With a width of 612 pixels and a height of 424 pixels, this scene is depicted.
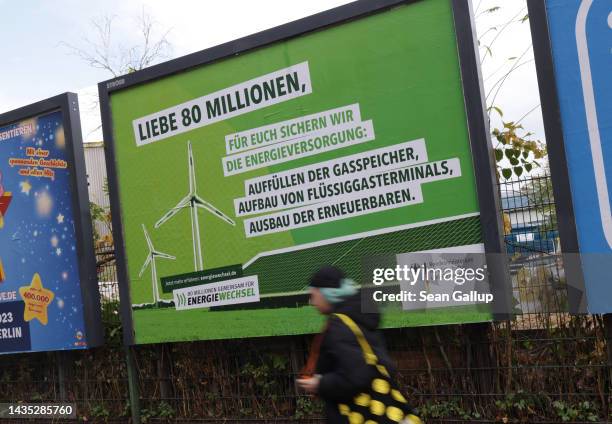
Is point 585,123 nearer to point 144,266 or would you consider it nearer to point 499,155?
point 499,155

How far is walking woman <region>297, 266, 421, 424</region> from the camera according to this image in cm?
464

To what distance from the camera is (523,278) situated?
7777mm

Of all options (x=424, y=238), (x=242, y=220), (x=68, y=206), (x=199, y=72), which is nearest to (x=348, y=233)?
(x=424, y=238)

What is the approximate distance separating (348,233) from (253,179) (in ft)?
4.56

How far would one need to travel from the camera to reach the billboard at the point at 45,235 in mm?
10812

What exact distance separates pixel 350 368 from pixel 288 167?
14.9ft

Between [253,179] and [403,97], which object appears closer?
[403,97]

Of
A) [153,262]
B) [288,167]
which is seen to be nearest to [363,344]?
[288,167]

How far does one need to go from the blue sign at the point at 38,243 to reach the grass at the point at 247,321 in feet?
4.22

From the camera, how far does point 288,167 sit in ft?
29.2

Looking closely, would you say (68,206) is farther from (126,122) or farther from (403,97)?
(403,97)

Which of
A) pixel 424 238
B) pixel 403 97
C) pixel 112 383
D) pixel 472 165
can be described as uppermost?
pixel 403 97

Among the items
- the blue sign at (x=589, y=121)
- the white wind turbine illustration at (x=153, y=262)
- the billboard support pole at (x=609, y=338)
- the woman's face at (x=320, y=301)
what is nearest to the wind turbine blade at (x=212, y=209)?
the white wind turbine illustration at (x=153, y=262)

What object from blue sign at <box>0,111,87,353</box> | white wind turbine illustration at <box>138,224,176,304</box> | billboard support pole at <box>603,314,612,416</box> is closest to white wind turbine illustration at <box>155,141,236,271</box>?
white wind turbine illustration at <box>138,224,176,304</box>
